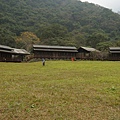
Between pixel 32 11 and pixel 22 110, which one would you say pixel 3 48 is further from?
pixel 32 11

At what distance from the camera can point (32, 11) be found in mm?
100375

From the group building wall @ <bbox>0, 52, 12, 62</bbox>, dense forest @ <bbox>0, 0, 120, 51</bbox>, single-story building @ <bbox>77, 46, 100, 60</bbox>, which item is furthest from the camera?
dense forest @ <bbox>0, 0, 120, 51</bbox>

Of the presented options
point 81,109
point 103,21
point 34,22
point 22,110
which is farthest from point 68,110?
point 103,21

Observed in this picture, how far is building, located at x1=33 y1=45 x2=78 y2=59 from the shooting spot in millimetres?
53806

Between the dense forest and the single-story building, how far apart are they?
7.71m

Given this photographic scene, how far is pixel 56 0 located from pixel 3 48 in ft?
314

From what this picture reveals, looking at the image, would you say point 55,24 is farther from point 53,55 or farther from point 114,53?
point 114,53

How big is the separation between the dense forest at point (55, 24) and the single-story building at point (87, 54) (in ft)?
25.3

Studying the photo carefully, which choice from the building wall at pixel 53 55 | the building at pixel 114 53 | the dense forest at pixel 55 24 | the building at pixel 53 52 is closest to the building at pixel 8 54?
the building at pixel 53 52

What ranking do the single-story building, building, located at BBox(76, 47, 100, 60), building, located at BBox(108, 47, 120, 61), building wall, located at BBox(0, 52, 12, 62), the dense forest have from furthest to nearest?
the dense forest
the single-story building
building, located at BBox(76, 47, 100, 60)
building, located at BBox(108, 47, 120, 61)
building wall, located at BBox(0, 52, 12, 62)

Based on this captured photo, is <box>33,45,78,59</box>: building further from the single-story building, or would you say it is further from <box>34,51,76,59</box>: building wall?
the single-story building

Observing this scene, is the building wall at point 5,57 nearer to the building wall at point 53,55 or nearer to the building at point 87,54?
the building wall at point 53,55

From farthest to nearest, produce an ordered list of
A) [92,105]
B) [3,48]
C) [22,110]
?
1. [3,48]
2. [92,105]
3. [22,110]

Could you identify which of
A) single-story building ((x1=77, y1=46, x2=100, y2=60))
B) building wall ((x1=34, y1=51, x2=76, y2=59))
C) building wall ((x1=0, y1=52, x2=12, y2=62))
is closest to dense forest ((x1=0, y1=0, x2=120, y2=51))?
single-story building ((x1=77, y1=46, x2=100, y2=60))
